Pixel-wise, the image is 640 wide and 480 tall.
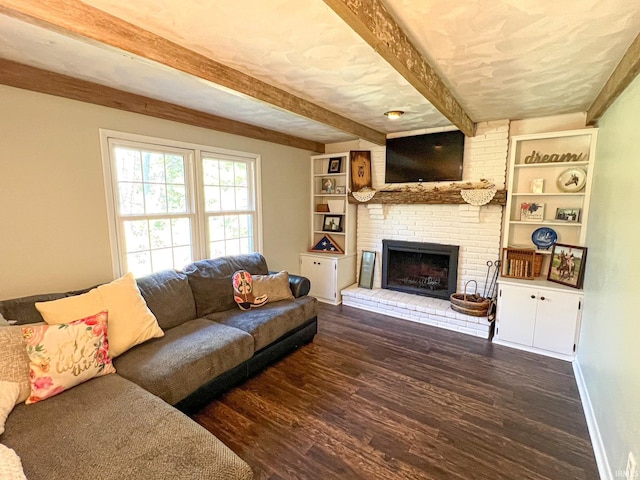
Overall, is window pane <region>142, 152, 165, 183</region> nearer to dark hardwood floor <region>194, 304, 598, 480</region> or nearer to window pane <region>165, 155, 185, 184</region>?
window pane <region>165, 155, 185, 184</region>

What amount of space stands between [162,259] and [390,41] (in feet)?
8.57

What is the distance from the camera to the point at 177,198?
9.82ft

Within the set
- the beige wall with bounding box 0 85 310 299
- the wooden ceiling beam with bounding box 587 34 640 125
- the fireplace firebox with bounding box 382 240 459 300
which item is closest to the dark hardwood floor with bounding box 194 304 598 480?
the fireplace firebox with bounding box 382 240 459 300

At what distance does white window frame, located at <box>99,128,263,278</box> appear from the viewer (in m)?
2.46

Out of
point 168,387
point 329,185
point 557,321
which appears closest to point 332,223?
point 329,185

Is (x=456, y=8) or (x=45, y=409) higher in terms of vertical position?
(x=456, y=8)

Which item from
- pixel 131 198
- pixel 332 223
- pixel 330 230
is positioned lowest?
pixel 330 230

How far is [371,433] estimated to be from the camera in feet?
6.39

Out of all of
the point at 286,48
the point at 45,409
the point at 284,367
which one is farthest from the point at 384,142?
the point at 45,409

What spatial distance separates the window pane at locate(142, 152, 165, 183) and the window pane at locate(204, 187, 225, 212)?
0.48m

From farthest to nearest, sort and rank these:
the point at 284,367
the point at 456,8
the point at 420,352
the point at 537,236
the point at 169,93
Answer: the point at 537,236, the point at 420,352, the point at 284,367, the point at 169,93, the point at 456,8

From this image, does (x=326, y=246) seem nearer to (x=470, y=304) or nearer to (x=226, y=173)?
(x=226, y=173)

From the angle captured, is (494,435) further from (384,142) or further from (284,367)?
(384,142)

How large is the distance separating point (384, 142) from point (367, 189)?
65 centimetres
